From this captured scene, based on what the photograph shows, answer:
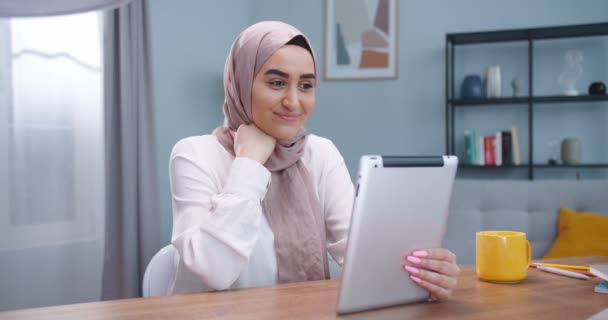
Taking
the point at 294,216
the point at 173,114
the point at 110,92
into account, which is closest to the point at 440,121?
the point at 173,114

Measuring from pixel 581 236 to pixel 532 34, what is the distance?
167cm

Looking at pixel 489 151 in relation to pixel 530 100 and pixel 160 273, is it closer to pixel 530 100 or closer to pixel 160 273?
pixel 530 100

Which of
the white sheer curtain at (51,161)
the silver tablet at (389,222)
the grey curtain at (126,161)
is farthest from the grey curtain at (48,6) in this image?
the grey curtain at (126,161)

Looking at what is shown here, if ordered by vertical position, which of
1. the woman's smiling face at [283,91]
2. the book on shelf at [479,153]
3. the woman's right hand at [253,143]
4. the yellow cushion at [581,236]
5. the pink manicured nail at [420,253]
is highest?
the woman's smiling face at [283,91]

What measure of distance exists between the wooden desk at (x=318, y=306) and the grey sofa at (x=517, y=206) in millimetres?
1732

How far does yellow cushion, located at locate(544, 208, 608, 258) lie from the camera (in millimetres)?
2352

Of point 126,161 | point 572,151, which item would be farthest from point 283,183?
point 572,151

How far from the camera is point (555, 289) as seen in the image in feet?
3.04

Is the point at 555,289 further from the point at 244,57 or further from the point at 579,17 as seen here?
the point at 579,17

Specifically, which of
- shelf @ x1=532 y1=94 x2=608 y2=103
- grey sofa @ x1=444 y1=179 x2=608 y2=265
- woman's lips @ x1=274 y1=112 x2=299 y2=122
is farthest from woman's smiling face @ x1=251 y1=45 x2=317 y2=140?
shelf @ x1=532 y1=94 x2=608 y2=103

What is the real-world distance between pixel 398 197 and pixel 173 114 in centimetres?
271

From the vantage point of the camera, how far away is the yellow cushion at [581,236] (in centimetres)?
235

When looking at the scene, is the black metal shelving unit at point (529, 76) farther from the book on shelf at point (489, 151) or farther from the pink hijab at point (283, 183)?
the pink hijab at point (283, 183)

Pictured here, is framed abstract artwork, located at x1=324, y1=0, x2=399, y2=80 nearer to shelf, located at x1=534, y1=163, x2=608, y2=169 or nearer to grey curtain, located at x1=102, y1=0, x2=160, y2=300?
shelf, located at x1=534, y1=163, x2=608, y2=169
